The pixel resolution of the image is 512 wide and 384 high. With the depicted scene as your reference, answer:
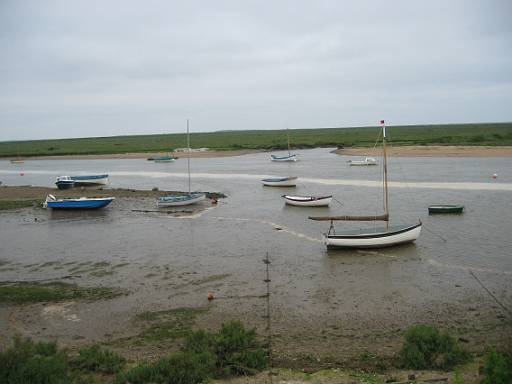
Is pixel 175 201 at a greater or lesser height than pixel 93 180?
lesser

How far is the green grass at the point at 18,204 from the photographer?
36.9 m

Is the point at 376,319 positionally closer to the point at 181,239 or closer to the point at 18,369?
the point at 18,369

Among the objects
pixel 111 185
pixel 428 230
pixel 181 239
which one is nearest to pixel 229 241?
pixel 181 239

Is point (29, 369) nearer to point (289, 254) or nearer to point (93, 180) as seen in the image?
point (289, 254)

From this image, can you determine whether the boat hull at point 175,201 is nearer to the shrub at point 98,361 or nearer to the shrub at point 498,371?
the shrub at point 98,361

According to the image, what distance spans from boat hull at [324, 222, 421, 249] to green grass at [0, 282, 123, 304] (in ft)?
31.0

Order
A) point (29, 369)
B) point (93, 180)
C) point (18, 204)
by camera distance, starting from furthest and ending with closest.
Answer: point (93, 180) → point (18, 204) → point (29, 369)

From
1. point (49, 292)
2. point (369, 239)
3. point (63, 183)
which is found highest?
point (63, 183)

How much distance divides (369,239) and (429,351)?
37.2 ft

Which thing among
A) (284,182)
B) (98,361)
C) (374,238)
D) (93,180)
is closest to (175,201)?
(284,182)

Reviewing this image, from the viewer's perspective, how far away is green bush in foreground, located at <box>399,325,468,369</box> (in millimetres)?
10383

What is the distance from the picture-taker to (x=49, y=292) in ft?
56.3

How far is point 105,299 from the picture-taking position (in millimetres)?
16641

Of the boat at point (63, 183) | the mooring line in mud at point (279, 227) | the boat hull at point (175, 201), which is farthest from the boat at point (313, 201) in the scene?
the boat at point (63, 183)
